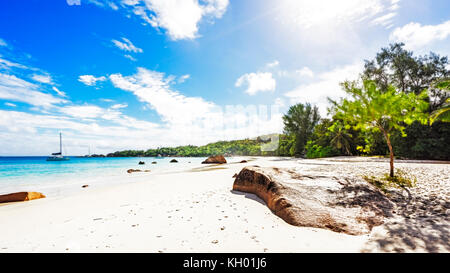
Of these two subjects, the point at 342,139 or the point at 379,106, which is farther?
the point at 342,139

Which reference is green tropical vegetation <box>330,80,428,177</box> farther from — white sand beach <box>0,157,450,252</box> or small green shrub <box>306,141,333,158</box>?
small green shrub <box>306,141,333,158</box>

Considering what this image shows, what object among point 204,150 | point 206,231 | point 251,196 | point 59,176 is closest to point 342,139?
point 251,196

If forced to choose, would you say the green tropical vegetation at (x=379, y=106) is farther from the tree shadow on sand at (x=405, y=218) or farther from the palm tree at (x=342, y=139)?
the palm tree at (x=342, y=139)

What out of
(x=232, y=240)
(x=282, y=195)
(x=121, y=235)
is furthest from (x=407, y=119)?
(x=121, y=235)

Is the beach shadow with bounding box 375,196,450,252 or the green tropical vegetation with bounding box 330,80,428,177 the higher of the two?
the green tropical vegetation with bounding box 330,80,428,177

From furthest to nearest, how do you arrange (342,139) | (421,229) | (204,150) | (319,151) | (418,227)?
1. (204,150)
2. (319,151)
3. (342,139)
4. (418,227)
5. (421,229)

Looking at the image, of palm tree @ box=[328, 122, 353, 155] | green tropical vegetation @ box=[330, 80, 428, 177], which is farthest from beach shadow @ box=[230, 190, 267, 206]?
palm tree @ box=[328, 122, 353, 155]

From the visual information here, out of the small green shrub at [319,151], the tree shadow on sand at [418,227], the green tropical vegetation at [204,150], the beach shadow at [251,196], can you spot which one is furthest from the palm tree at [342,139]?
the green tropical vegetation at [204,150]

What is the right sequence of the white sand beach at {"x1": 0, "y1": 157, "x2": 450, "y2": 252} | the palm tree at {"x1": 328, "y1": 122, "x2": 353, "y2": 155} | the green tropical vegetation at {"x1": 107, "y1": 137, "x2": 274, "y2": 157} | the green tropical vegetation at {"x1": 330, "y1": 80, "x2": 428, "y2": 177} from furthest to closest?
the green tropical vegetation at {"x1": 107, "y1": 137, "x2": 274, "y2": 157}, the palm tree at {"x1": 328, "y1": 122, "x2": 353, "y2": 155}, the green tropical vegetation at {"x1": 330, "y1": 80, "x2": 428, "y2": 177}, the white sand beach at {"x1": 0, "y1": 157, "x2": 450, "y2": 252}

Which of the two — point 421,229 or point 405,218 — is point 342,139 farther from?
point 421,229

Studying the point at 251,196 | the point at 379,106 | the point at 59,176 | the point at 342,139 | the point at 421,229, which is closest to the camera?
the point at 421,229

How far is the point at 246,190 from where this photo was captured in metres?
7.31
